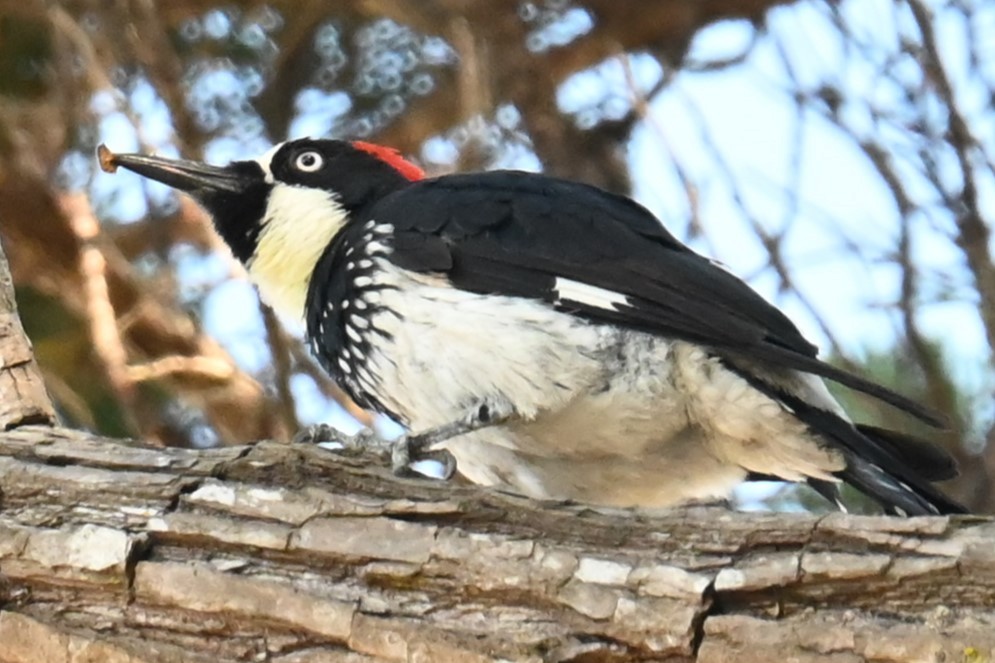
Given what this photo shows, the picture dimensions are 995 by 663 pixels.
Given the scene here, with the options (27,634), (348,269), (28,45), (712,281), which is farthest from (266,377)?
(27,634)

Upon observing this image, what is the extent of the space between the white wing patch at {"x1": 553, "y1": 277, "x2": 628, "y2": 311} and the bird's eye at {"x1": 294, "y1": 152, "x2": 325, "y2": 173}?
78cm

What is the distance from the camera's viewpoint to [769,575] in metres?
1.97

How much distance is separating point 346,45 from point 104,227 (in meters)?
0.95

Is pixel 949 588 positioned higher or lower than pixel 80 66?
lower

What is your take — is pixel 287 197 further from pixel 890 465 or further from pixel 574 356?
pixel 890 465

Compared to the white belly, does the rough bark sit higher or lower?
lower

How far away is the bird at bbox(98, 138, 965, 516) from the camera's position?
2654 mm

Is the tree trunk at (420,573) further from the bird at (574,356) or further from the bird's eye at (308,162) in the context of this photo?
the bird's eye at (308,162)

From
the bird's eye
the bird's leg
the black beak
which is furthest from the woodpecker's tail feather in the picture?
the black beak

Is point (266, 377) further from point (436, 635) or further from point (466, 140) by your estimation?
point (436, 635)

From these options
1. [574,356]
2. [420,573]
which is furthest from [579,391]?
[420,573]

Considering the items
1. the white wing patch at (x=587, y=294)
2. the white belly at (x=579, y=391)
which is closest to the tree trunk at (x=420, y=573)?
the white belly at (x=579, y=391)

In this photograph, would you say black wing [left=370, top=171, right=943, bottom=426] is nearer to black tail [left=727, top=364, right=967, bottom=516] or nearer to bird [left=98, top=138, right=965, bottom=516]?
bird [left=98, top=138, right=965, bottom=516]

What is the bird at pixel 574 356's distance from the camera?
2.65 m
